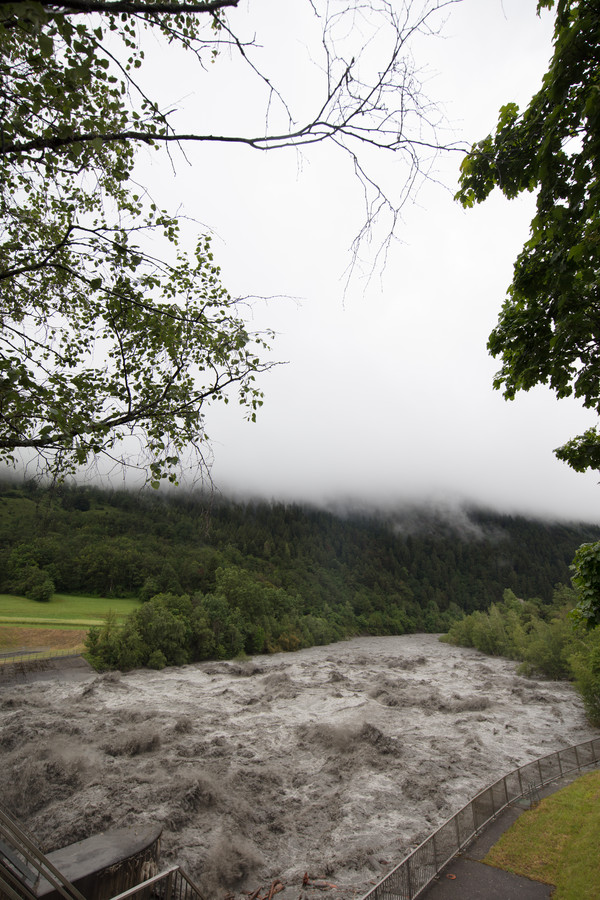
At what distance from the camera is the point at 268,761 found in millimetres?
24984

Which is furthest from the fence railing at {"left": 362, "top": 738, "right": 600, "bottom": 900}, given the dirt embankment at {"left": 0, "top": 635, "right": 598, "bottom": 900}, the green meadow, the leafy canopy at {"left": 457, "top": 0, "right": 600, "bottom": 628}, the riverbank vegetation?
the green meadow

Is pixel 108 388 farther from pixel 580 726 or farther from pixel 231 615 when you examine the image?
pixel 231 615

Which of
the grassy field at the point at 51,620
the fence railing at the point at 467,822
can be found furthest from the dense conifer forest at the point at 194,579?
the fence railing at the point at 467,822

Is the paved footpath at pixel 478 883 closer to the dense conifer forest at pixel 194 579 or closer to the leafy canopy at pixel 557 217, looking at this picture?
the leafy canopy at pixel 557 217

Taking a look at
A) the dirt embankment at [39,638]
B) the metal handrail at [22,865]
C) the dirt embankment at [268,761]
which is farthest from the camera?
the dirt embankment at [39,638]

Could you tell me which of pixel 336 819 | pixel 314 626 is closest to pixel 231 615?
pixel 314 626

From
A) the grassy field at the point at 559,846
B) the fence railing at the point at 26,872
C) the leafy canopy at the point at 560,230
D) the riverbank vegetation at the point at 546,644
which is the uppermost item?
the leafy canopy at the point at 560,230

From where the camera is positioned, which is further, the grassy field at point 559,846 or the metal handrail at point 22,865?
the grassy field at point 559,846

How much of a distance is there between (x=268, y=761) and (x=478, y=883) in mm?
16524

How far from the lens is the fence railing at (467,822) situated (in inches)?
411

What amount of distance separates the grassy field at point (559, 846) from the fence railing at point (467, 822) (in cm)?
90

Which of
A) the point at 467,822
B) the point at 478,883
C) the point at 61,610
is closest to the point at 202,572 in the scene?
the point at 61,610

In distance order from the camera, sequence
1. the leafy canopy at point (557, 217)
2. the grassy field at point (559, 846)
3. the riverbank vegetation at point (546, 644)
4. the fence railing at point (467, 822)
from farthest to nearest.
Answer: the riverbank vegetation at point (546, 644), the grassy field at point (559, 846), the fence railing at point (467, 822), the leafy canopy at point (557, 217)

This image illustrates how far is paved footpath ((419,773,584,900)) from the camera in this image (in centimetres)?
1079
